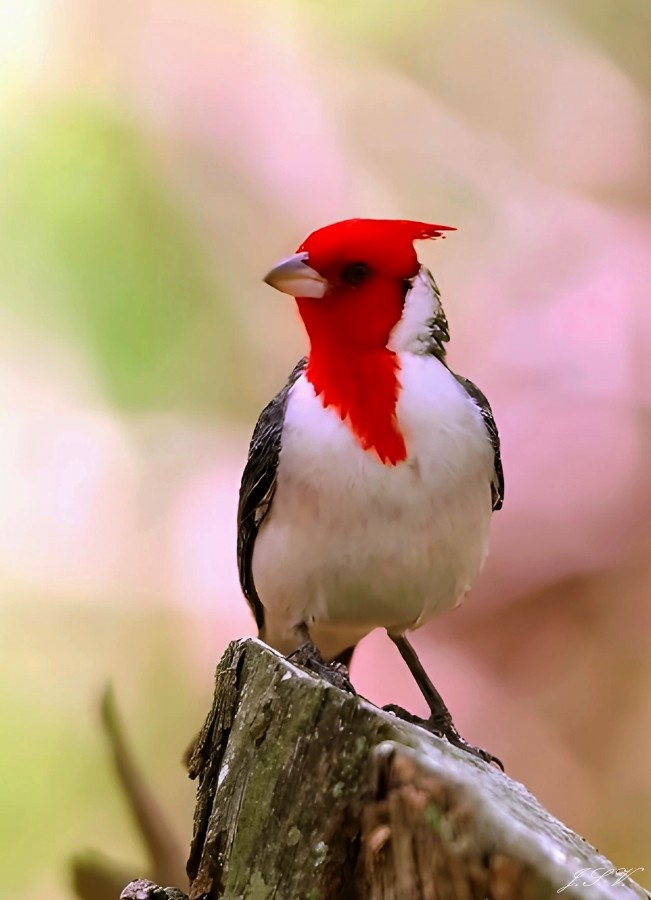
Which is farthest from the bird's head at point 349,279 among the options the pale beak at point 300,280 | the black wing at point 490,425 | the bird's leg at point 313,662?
the bird's leg at point 313,662

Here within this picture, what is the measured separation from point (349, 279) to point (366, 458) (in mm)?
190

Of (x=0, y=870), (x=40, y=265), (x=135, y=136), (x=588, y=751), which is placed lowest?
(x=0, y=870)

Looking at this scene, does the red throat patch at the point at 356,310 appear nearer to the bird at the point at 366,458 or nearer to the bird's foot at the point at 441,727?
the bird at the point at 366,458

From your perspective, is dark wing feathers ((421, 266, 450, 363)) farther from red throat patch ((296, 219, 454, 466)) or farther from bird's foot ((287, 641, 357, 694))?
bird's foot ((287, 641, 357, 694))

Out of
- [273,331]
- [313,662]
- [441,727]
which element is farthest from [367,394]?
[273,331]

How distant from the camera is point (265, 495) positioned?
2.78 feet

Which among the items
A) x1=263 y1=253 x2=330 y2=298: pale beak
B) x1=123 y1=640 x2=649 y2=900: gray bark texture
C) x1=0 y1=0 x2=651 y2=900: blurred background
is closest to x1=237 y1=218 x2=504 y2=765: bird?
x1=263 y1=253 x2=330 y2=298: pale beak

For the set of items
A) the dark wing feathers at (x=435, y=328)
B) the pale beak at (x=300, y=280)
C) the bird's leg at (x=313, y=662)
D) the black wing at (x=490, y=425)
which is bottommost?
the bird's leg at (x=313, y=662)

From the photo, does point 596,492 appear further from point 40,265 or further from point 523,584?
point 40,265

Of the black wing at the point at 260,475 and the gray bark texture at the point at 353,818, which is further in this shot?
the black wing at the point at 260,475

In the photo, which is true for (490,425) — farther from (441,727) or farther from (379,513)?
(441,727)

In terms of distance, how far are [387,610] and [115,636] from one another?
0.63 metres

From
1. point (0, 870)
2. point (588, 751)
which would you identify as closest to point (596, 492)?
point (588, 751)

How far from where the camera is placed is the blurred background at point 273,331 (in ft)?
4.28
